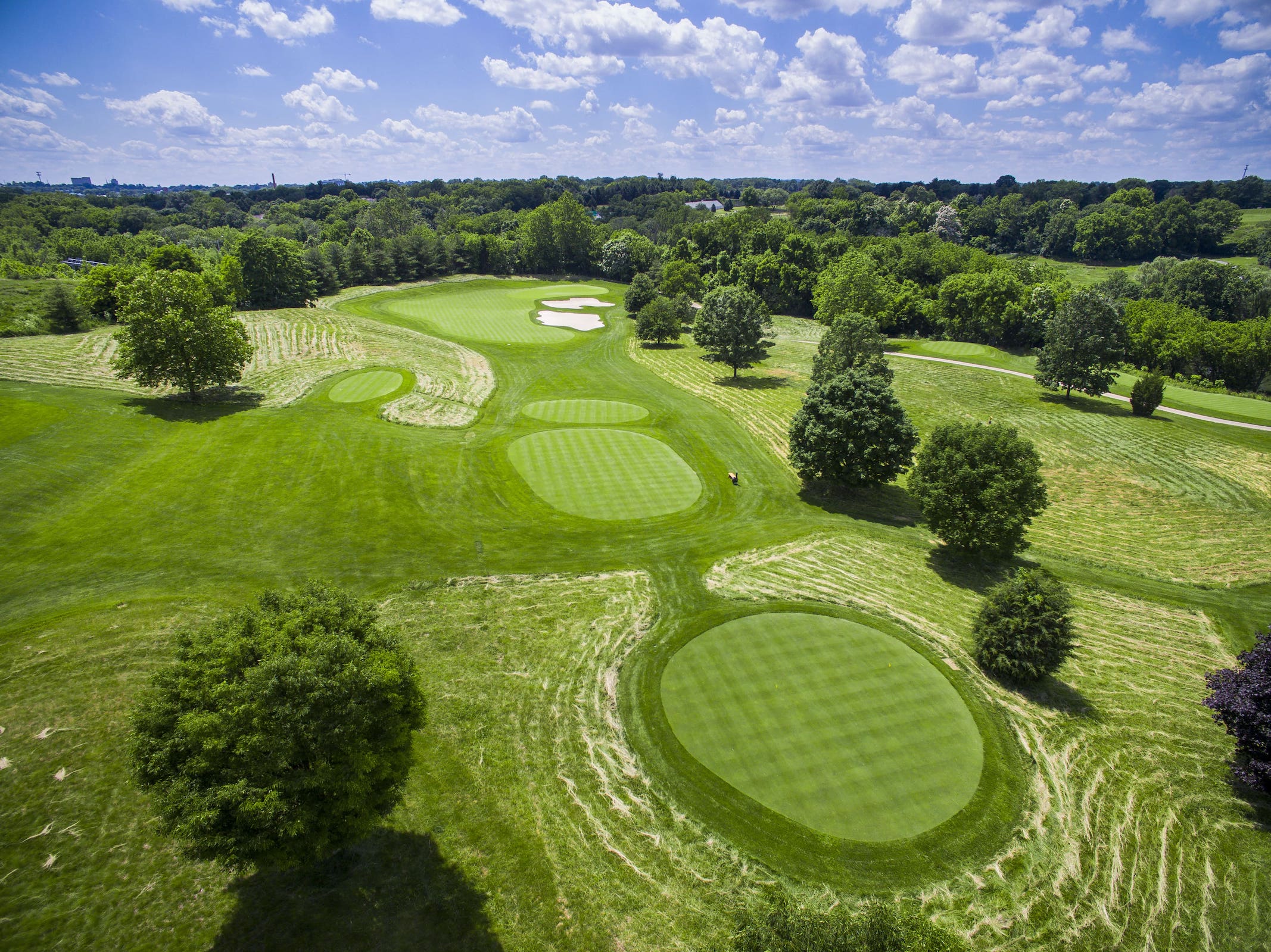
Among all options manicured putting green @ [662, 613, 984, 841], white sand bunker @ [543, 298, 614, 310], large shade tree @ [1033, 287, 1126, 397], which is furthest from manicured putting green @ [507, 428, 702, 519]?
white sand bunker @ [543, 298, 614, 310]

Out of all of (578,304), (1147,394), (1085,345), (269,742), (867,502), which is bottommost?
(867,502)

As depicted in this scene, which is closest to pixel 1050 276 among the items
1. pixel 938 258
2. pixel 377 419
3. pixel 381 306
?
pixel 938 258

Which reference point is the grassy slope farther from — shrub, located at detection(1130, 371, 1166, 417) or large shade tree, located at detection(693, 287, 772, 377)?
large shade tree, located at detection(693, 287, 772, 377)

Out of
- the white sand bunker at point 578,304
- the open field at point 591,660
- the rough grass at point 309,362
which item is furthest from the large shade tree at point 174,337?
the white sand bunker at point 578,304

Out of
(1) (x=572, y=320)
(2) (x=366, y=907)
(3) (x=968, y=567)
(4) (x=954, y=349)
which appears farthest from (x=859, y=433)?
(1) (x=572, y=320)

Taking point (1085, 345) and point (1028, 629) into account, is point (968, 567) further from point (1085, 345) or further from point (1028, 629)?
point (1085, 345)

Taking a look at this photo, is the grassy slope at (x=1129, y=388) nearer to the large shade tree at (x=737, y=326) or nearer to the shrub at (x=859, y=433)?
the large shade tree at (x=737, y=326)
